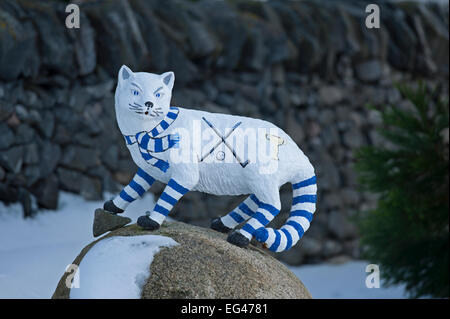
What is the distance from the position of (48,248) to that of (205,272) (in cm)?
148

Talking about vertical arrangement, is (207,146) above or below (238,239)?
above

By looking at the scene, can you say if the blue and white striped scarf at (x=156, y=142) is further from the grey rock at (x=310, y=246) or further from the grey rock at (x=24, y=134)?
the grey rock at (x=310, y=246)

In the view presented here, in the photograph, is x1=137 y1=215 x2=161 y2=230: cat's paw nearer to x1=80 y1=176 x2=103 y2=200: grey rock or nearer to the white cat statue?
the white cat statue

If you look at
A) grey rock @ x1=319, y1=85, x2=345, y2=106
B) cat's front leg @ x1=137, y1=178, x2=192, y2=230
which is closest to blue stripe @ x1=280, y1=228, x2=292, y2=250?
cat's front leg @ x1=137, y1=178, x2=192, y2=230

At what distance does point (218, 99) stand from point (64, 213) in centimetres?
153

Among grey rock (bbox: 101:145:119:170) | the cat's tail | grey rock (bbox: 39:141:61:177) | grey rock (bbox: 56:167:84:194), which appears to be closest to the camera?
the cat's tail

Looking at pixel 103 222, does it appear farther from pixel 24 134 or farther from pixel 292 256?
pixel 292 256

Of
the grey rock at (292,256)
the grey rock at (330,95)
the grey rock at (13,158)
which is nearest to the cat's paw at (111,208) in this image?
the grey rock at (13,158)

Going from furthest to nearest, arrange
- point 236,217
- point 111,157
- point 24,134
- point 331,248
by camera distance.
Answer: point 331,248
point 111,157
point 24,134
point 236,217

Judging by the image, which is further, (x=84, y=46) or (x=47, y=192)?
(x=84, y=46)

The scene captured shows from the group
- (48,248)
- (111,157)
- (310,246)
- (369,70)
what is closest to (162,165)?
(48,248)

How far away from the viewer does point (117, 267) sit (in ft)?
6.15

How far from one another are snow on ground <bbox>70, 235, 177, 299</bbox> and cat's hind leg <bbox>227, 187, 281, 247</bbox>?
0.23 meters

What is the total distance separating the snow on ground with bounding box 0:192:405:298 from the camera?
2547 mm
